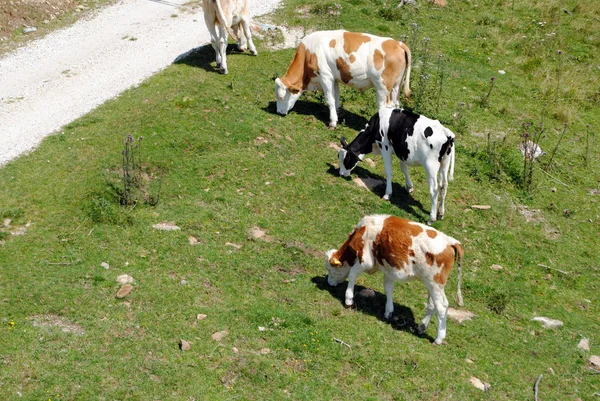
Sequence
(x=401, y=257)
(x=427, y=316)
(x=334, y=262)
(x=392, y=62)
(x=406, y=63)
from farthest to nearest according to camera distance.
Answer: (x=406, y=63) < (x=392, y=62) < (x=334, y=262) < (x=427, y=316) < (x=401, y=257)

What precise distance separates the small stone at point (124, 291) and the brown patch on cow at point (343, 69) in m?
8.67

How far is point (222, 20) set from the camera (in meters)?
18.6

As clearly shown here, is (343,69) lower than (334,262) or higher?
higher

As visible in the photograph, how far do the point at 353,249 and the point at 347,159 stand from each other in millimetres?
4518

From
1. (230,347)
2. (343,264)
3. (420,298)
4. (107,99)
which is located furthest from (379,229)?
(107,99)

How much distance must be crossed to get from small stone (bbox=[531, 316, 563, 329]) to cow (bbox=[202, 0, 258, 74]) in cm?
1112

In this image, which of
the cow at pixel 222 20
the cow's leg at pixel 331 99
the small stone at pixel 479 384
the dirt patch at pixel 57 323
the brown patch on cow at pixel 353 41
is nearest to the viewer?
the dirt patch at pixel 57 323

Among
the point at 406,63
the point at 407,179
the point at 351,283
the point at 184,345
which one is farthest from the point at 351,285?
the point at 406,63

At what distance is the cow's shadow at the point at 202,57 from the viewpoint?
64.2ft

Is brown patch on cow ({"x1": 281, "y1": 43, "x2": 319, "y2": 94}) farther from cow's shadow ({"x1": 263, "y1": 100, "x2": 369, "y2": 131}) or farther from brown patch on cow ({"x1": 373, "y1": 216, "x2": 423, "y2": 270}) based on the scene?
brown patch on cow ({"x1": 373, "y1": 216, "x2": 423, "y2": 270})

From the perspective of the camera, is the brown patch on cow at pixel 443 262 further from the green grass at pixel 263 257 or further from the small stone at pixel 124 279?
the small stone at pixel 124 279

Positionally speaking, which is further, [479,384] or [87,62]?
[87,62]

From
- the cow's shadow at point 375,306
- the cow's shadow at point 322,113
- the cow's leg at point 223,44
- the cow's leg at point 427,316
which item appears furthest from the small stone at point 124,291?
the cow's leg at point 223,44

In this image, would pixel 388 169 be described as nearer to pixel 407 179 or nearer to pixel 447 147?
pixel 407 179
